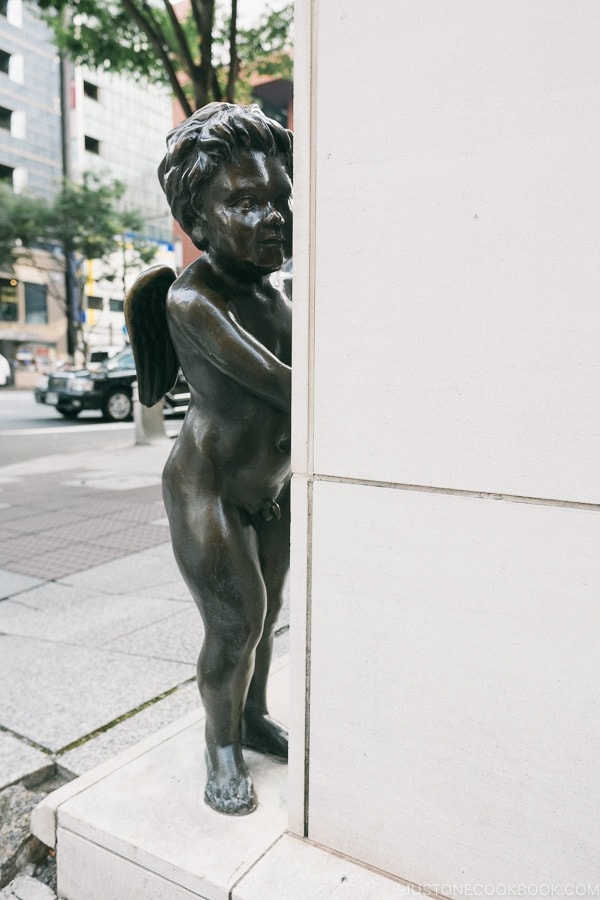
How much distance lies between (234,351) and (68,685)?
199 cm

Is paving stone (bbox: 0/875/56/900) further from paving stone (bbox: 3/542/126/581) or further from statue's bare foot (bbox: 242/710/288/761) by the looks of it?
paving stone (bbox: 3/542/126/581)

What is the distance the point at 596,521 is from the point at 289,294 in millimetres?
1188

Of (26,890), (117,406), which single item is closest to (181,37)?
(26,890)

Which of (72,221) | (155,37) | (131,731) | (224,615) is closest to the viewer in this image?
(224,615)

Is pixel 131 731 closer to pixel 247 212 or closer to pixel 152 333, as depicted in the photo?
pixel 152 333

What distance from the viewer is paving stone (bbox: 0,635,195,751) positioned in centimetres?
261

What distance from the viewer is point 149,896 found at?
1.71 m

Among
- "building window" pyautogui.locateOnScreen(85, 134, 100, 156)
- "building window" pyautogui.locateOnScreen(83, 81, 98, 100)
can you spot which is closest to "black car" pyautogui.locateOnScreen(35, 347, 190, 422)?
"building window" pyautogui.locateOnScreen(85, 134, 100, 156)

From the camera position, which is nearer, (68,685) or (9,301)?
(68,685)

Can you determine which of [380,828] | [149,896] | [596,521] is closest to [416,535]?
[596,521]

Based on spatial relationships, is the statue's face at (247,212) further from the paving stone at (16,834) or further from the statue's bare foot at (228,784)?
the paving stone at (16,834)

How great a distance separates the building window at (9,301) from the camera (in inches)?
1455

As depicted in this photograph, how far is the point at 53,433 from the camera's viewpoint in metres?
13.7

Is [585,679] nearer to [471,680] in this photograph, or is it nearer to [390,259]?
[471,680]
